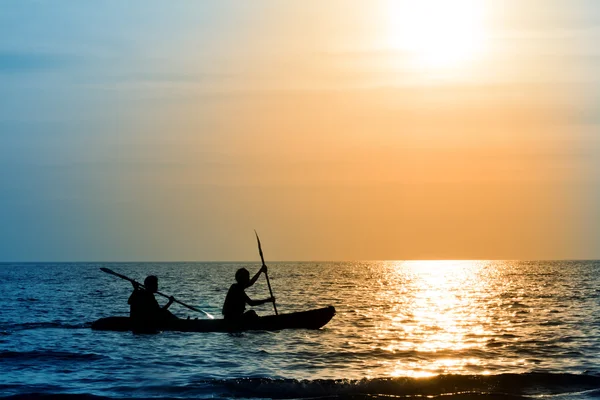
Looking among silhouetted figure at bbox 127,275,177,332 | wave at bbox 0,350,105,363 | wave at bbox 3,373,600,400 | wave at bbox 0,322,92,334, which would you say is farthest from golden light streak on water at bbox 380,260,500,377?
wave at bbox 0,322,92,334

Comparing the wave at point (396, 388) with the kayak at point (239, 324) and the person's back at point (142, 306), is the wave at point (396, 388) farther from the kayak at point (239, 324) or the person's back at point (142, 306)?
the person's back at point (142, 306)

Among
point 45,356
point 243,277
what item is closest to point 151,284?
point 243,277

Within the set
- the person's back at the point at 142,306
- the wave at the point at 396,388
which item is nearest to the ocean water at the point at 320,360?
the wave at the point at 396,388

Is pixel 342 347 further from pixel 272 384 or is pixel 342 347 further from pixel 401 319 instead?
pixel 401 319

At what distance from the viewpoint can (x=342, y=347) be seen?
2448cm

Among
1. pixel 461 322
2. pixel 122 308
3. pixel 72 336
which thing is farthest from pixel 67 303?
pixel 461 322

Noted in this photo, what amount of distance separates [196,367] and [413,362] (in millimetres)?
5654

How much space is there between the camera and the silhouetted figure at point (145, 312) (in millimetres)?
26344

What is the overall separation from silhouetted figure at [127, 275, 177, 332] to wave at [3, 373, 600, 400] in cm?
817

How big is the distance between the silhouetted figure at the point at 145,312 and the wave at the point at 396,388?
8.17m

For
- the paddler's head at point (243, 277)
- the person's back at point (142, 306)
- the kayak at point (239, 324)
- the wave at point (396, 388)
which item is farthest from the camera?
the kayak at point (239, 324)

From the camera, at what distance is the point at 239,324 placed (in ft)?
87.7

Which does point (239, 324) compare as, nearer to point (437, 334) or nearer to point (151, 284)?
point (151, 284)

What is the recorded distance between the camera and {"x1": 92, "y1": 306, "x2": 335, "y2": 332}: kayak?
2666 centimetres
